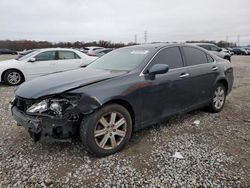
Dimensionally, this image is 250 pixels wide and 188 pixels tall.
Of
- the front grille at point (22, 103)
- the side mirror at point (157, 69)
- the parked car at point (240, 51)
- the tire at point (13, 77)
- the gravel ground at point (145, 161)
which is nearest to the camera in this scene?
the gravel ground at point (145, 161)

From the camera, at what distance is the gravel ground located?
253 cm

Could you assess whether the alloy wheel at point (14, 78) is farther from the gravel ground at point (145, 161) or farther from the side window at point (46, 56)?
the gravel ground at point (145, 161)

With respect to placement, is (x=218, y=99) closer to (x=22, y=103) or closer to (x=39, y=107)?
(x=39, y=107)

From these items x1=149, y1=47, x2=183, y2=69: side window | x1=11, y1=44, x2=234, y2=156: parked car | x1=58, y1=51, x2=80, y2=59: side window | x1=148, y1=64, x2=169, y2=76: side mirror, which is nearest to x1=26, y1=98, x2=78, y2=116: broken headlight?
x1=11, y1=44, x2=234, y2=156: parked car

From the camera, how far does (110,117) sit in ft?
9.79

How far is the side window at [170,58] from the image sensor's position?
3.66 meters

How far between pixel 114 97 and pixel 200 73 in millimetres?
2089

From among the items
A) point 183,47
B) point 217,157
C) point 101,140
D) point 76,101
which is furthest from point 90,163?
point 183,47

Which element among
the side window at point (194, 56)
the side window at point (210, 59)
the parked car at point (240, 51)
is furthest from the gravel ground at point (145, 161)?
the parked car at point (240, 51)

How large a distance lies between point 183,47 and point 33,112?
2.88 m

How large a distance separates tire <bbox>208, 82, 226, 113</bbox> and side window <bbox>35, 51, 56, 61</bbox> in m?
6.25

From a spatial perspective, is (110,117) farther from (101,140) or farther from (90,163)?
(90,163)

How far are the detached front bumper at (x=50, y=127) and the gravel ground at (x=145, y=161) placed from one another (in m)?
0.40

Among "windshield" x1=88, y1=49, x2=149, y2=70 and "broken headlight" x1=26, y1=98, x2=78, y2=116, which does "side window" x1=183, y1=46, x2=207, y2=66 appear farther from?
"broken headlight" x1=26, y1=98, x2=78, y2=116
